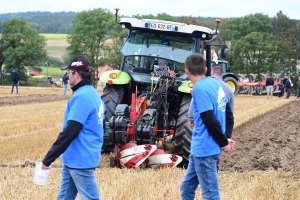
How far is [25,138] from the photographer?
12.9m

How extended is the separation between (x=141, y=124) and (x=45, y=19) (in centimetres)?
18481

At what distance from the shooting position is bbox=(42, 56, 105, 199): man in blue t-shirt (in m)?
4.85

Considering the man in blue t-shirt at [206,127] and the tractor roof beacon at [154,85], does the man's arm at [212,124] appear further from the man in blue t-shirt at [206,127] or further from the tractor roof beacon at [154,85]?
the tractor roof beacon at [154,85]

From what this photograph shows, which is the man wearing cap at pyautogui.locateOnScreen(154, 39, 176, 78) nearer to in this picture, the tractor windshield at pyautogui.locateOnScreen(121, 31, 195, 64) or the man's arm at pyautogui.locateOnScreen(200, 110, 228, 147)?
the tractor windshield at pyautogui.locateOnScreen(121, 31, 195, 64)

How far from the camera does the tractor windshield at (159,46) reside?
34.8 ft

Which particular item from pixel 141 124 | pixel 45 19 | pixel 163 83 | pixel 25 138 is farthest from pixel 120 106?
pixel 45 19

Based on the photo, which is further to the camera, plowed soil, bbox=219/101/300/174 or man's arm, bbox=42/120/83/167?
plowed soil, bbox=219/101/300/174

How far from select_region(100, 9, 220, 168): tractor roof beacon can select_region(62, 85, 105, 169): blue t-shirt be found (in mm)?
4320

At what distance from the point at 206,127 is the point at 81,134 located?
1.21 metres

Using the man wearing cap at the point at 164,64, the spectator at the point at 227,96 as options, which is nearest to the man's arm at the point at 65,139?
the spectator at the point at 227,96

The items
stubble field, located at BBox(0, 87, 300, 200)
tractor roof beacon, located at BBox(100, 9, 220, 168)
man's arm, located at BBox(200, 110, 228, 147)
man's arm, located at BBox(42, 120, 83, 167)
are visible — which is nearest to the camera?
man's arm, located at BBox(42, 120, 83, 167)

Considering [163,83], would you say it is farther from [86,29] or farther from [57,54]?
[57,54]

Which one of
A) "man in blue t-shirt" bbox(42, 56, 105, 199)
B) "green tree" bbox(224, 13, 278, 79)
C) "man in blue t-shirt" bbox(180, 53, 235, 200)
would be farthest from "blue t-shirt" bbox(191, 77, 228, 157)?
"green tree" bbox(224, 13, 278, 79)

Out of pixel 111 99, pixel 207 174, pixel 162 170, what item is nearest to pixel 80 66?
pixel 207 174
